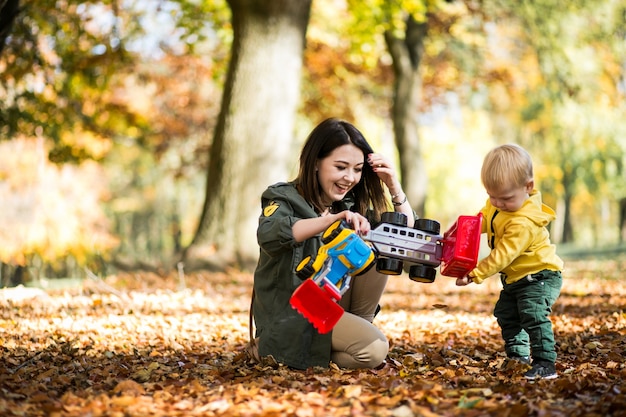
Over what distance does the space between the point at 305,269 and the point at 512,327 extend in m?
1.55

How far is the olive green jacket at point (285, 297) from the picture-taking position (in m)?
4.34

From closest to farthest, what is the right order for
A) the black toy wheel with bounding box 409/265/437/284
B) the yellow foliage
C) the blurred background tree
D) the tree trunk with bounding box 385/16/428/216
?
1. the black toy wheel with bounding box 409/265/437/284
2. the blurred background tree
3. the tree trunk with bounding box 385/16/428/216
4. the yellow foliage

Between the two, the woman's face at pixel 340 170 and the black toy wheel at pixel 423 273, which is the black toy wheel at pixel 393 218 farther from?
the woman's face at pixel 340 170

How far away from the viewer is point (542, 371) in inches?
167

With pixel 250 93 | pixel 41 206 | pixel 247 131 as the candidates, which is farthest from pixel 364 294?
pixel 41 206

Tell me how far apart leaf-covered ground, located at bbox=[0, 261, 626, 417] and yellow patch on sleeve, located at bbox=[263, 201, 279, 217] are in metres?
0.93

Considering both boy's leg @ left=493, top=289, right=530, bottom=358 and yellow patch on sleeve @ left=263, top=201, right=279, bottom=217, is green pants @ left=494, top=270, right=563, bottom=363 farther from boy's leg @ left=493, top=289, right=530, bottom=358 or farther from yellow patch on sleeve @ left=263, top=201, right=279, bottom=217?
yellow patch on sleeve @ left=263, top=201, right=279, bottom=217

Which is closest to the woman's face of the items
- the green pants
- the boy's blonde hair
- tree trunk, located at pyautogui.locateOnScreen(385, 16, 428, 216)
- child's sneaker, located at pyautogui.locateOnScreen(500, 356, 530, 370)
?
the boy's blonde hair

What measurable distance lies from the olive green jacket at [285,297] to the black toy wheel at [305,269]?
258 millimetres

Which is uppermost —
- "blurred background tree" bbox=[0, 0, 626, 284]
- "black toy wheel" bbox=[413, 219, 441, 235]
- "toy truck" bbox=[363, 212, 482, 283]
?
"blurred background tree" bbox=[0, 0, 626, 284]

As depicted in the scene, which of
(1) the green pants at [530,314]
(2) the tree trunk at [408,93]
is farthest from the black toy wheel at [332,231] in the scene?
(2) the tree trunk at [408,93]

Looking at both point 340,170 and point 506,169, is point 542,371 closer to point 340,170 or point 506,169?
point 506,169

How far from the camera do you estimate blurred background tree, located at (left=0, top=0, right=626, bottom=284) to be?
34.7 feet

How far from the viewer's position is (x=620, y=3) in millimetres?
15062
